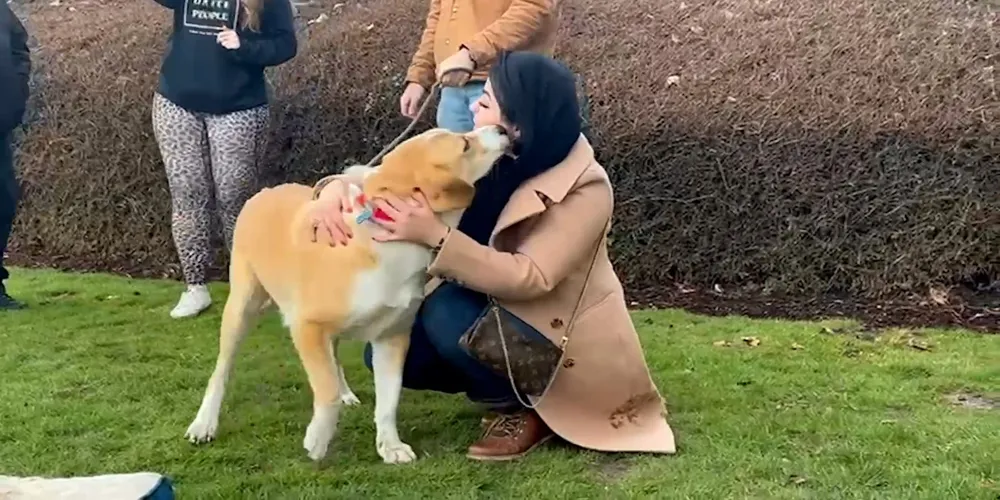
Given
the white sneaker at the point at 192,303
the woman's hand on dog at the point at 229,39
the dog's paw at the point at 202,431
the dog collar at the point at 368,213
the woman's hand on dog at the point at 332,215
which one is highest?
the dog collar at the point at 368,213

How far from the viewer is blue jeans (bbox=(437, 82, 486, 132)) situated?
4.35 meters

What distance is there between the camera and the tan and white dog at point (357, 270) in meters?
3.19

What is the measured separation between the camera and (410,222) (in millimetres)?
3146

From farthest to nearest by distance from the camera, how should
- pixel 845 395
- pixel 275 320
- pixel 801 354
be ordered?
pixel 275 320 < pixel 801 354 < pixel 845 395

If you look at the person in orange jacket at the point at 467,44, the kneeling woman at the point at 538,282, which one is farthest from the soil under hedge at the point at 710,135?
the kneeling woman at the point at 538,282

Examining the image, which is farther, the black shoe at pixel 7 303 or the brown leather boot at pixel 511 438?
the black shoe at pixel 7 303

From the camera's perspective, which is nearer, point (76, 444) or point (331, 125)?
point (76, 444)

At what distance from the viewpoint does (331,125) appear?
7352mm

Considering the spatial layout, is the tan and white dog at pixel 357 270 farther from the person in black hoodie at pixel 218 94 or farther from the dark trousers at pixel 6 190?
the dark trousers at pixel 6 190

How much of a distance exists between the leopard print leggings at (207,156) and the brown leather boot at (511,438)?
219cm

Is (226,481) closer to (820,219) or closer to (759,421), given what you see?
(759,421)

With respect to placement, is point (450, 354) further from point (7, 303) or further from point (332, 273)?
point (7, 303)

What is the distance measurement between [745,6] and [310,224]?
4995mm

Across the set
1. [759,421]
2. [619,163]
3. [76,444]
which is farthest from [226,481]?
[619,163]
